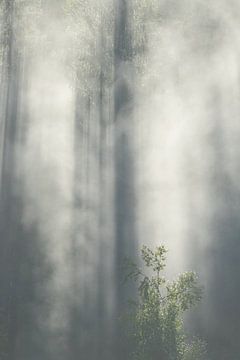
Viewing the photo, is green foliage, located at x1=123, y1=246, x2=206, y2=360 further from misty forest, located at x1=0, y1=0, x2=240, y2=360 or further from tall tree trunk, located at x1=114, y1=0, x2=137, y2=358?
tall tree trunk, located at x1=114, y1=0, x2=137, y2=358

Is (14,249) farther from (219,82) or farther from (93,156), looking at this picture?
(219,82)

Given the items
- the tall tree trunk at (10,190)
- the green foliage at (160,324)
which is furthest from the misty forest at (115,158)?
the green foliage at (160,324)

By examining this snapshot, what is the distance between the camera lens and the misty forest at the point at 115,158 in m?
27.8

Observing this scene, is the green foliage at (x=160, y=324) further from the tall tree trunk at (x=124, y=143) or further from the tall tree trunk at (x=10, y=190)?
the tall tree trunk at (x=124, y=143)

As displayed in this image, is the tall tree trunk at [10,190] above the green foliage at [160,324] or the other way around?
above

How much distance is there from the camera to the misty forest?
2781 cm

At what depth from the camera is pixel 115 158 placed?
34.0 metres

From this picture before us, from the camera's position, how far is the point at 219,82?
3494cm

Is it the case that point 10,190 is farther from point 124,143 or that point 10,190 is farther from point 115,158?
point 124,143

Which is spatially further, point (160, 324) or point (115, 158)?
point (115, 158)

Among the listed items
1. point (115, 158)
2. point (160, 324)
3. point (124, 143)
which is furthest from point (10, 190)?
point (160, 324)

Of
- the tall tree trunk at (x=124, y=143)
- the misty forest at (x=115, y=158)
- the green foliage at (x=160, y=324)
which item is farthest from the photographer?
the tall tree trunk at (x=124, y=143)

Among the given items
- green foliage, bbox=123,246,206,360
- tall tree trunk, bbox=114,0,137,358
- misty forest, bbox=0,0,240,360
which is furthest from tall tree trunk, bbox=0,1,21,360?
green foliage, bbox=123,246,206,360

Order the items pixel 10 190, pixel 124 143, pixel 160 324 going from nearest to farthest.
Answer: pixel 160 324
pixel 10 190
pixel 124 143
